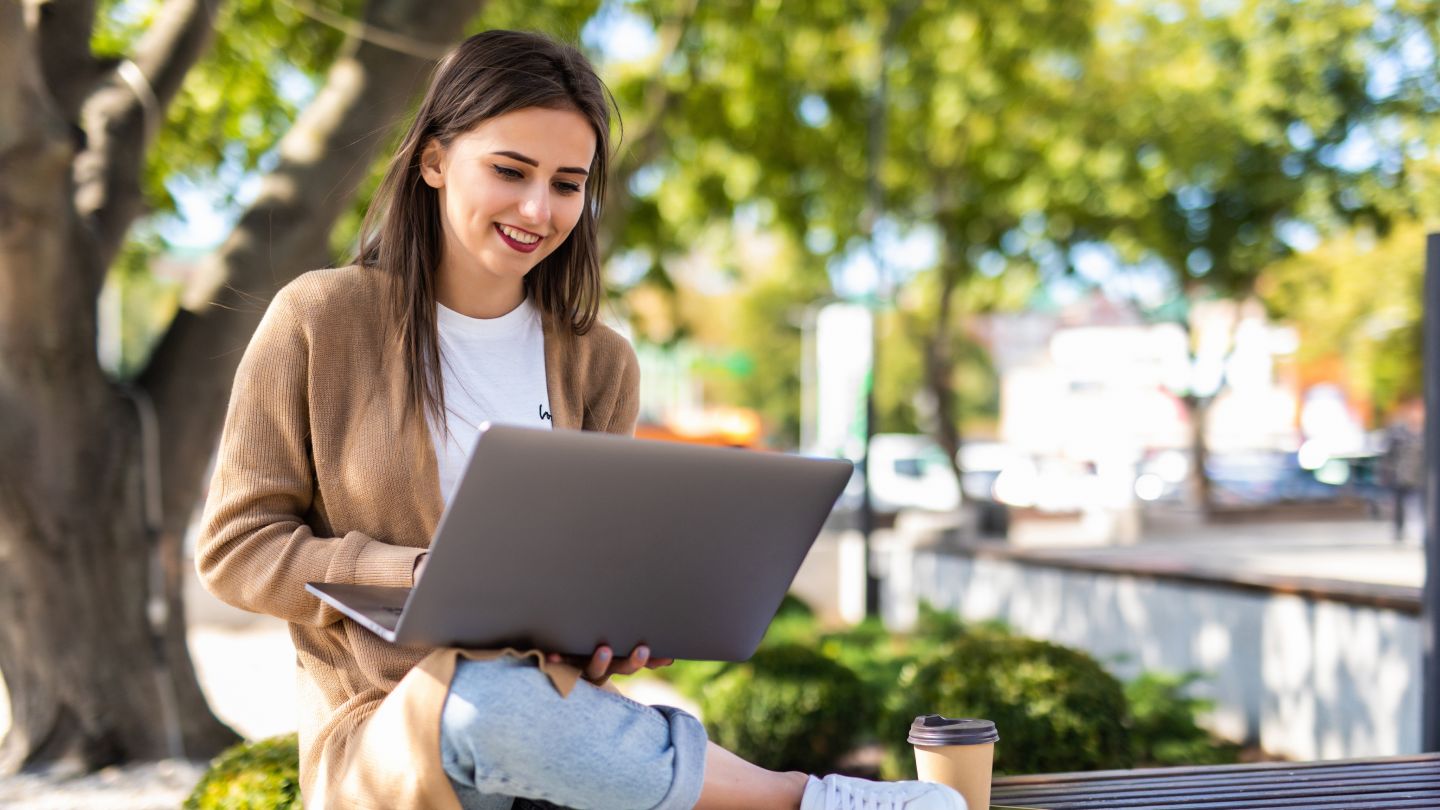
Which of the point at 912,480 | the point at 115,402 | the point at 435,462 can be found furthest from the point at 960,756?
the point at 912,480

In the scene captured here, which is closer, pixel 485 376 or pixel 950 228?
pixel 485 376

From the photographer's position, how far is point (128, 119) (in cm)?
596

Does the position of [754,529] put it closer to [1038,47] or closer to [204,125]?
[204,125]

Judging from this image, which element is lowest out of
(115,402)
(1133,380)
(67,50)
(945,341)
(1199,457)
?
(1199,457)

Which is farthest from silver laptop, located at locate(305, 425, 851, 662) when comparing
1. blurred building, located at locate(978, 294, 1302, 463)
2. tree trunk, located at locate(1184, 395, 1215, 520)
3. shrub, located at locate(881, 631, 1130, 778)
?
tree trunk, located at locate(1184, 395, 1215, 520)

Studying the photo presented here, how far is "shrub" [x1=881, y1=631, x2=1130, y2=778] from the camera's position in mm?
5035

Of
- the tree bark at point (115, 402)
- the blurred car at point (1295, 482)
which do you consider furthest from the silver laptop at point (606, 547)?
the blurred car at point (1295, 482)

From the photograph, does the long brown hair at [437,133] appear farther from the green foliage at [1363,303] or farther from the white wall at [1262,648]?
the green foliage at [1363,303]

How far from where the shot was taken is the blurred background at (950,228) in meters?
6.08

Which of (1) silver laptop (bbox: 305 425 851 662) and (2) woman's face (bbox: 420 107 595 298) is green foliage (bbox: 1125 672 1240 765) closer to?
(1) silver laptop (bbox: 305 425 851 662)

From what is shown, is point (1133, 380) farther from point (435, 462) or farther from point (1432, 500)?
point (435, 462)

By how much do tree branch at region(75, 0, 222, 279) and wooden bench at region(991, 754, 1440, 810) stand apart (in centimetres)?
444

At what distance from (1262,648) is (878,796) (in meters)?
5.95

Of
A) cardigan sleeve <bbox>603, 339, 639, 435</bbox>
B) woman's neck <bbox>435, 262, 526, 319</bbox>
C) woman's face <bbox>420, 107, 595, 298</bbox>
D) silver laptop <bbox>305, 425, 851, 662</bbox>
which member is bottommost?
silver laptop <bbox>305, 425, 851, 662</bbox>
